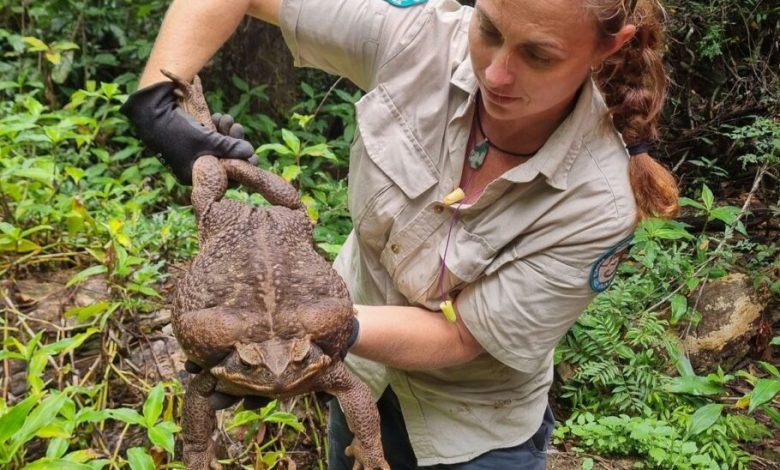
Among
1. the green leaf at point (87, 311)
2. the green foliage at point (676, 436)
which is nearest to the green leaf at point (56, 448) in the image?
the green leaf at point (87, 311)

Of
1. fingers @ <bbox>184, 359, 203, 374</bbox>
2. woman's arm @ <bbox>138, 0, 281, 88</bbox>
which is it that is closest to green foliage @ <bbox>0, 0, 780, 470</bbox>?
fingers @ <bbox>184, 359, 203, 374</bbox>

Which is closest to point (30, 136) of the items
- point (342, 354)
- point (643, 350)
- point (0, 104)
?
point (0, 104)

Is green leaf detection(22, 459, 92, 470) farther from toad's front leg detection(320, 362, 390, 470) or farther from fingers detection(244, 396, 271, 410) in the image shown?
toad's front leg detection(320, 362, 390, 470)

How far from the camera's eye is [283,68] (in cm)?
614

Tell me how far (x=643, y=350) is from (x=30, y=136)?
3.79 meters

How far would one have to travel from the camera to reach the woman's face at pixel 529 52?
1.82 m

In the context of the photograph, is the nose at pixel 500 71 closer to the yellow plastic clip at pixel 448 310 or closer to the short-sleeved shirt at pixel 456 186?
the short-sleeved shirt at pixel 456 186

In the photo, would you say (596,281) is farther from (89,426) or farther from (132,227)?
(132,227)

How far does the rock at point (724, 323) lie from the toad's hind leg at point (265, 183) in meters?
3.20

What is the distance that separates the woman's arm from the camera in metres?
2.30

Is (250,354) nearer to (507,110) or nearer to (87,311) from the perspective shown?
(507,110)

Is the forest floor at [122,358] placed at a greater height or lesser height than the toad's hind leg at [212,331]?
lesser

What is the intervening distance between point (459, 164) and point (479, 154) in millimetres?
76

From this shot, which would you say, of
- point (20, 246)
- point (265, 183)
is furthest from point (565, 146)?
point (20, 246)
